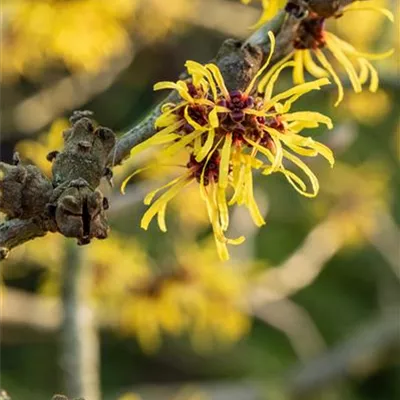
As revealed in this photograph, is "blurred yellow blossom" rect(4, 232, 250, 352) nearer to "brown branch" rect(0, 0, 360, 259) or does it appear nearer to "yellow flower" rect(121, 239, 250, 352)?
"yellow flower" rect(121, 239, 250, 352)

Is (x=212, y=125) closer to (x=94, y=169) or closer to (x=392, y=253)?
(x=94, y=169)

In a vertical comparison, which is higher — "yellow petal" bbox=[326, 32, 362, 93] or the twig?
the twig

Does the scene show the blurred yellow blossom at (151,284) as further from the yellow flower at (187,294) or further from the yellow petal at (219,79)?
the yellow petal at (219,79)

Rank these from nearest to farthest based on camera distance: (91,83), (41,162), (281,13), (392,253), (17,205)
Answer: (17,205) < (281,13) < (41,162) < (91,83) < (392,253)

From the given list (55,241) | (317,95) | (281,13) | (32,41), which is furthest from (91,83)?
(281,13)

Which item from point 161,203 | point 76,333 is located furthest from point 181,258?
point 161,203

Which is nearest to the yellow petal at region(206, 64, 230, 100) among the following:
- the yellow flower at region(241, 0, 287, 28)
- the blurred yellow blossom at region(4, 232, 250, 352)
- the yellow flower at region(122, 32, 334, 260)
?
the yellow flower at region(122, 32, 334, 260)

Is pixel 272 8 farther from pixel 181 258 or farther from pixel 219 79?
pixel 181 258
